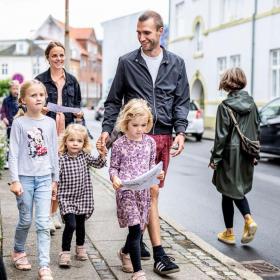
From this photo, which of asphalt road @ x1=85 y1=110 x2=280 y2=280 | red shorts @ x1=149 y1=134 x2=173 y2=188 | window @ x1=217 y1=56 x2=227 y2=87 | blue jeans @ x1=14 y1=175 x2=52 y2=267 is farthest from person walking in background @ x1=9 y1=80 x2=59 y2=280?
window @ x1=217 y1=56 x2=227 y2=87

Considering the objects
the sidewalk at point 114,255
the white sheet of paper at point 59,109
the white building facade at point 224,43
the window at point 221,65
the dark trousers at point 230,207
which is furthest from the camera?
the window at point 221,65

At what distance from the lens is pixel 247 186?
6.63m

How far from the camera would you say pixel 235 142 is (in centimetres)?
652

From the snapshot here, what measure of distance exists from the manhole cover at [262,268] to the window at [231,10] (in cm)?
2602

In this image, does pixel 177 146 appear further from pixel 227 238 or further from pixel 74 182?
pixel 227 238

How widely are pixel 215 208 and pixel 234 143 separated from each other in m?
2.54

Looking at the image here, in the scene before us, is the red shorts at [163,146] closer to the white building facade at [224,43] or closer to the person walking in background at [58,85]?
the person walking in background at [58,85]

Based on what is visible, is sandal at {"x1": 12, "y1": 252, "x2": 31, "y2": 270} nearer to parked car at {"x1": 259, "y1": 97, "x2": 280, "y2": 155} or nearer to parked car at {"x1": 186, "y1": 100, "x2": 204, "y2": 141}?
parked car at {"x1": 259, "y1": 97, "x2": 280, "y2": 155}

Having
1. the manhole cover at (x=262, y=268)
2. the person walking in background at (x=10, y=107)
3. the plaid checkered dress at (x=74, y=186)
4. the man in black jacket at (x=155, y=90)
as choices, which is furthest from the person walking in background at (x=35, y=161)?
the person walking in background at (x=10, y=107)

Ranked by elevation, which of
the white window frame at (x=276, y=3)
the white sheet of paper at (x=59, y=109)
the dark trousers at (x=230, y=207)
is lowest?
the dark trousers at (x=230, y=207)

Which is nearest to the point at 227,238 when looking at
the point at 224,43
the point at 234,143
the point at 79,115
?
the point at 234,143

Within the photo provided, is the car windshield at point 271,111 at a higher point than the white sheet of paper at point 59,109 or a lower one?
lower

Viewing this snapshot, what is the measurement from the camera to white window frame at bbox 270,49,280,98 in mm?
27281

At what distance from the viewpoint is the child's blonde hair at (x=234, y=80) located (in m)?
6.51
